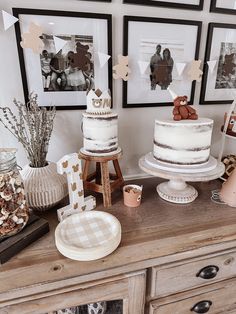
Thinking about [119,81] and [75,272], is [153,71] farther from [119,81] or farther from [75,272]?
[75,272]

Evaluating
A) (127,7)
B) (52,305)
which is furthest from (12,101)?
(52,305)

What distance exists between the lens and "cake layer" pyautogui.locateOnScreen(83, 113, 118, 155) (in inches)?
32.4

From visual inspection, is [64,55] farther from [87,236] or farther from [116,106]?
[87,236]

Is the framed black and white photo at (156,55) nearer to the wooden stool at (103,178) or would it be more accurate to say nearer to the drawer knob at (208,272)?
the wooden stool at (103,178)

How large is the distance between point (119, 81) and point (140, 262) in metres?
0.72

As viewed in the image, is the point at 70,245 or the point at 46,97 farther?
the point at 46,97

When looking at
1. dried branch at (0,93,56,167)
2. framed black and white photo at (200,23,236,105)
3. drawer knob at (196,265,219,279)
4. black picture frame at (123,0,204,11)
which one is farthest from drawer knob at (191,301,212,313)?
black picture frame at (123,0,204,11)

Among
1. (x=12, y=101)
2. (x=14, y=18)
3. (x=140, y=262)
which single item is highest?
(x=14, y=18)

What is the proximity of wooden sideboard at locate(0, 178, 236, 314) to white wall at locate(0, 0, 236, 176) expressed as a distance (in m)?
0.30

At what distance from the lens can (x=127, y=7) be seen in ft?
3.07

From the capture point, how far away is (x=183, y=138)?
816 millimetres

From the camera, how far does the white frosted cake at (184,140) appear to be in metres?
0.81

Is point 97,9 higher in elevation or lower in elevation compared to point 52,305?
higher

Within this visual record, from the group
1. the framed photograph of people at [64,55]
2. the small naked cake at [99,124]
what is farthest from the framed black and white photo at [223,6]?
the small naked cake at [99,124]
